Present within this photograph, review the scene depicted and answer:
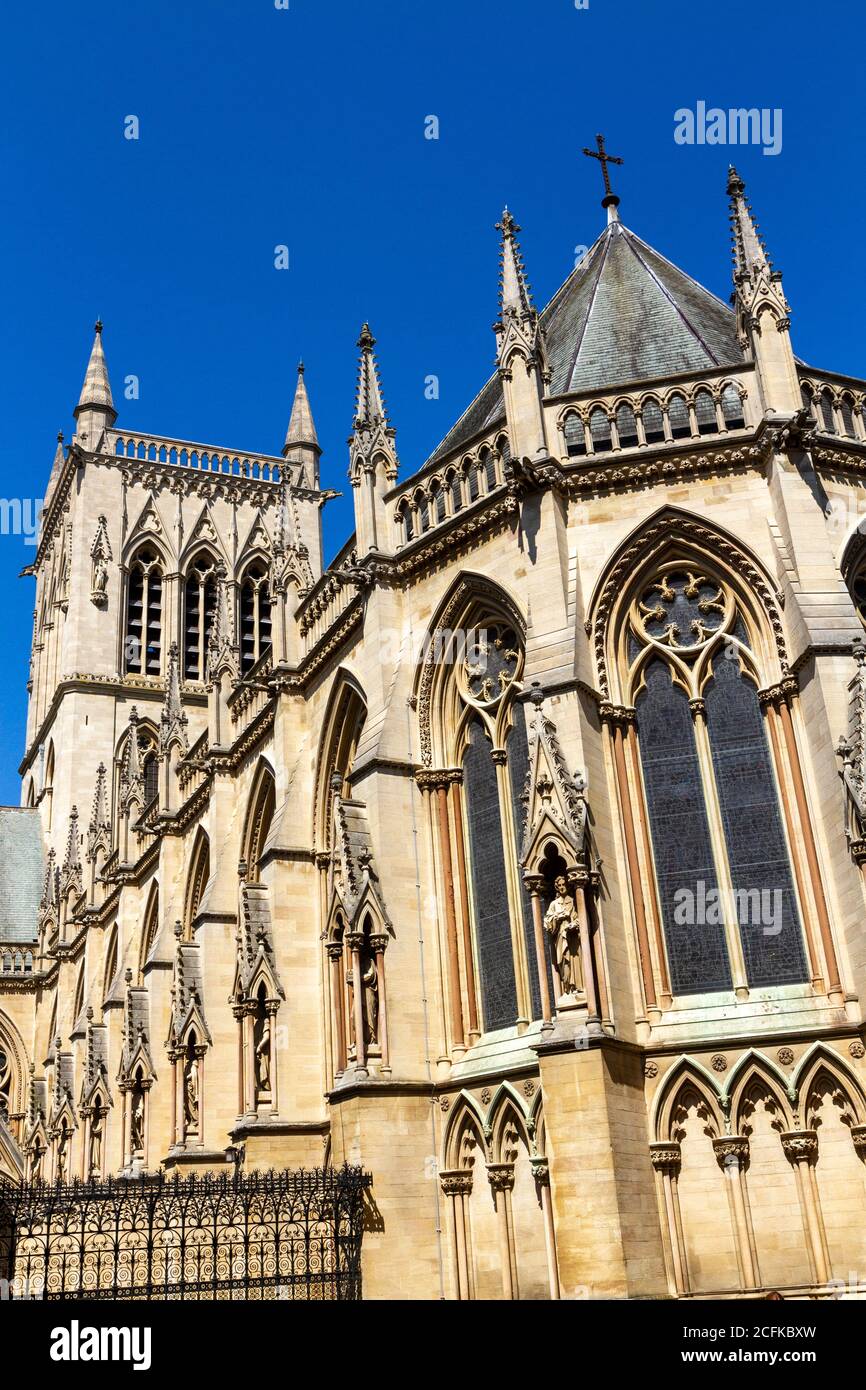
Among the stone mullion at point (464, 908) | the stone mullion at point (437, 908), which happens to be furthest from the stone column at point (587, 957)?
the stone mullion at point (437, 908)

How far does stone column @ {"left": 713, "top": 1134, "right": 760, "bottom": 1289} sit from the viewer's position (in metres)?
13.3

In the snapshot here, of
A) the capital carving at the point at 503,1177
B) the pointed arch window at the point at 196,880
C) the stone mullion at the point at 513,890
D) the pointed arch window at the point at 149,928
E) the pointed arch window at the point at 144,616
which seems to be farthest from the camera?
the pointed arch window at the point at 144,616

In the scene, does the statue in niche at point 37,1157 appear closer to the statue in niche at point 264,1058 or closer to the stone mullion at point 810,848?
the statue in niche at point 264,1058

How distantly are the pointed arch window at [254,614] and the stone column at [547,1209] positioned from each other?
1469 inches

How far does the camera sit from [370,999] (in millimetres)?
16953

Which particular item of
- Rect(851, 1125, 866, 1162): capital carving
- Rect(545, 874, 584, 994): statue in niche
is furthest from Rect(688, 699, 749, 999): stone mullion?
Rect(545, 874, 584, 994): statue in niche

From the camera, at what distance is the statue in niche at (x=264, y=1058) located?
20375mm

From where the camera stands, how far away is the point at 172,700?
108 feet

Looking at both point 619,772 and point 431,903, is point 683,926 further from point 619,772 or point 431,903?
point 431,903

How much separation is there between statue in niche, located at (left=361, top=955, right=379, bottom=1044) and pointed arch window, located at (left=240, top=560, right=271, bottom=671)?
3446 cm

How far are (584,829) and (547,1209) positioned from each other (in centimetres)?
452

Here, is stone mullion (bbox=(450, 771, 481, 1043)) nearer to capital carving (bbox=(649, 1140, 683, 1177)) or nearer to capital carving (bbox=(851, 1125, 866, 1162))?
capital carving (bbox=(649, 1140, 683, 1177))

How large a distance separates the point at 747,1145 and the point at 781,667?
5.66 metres
